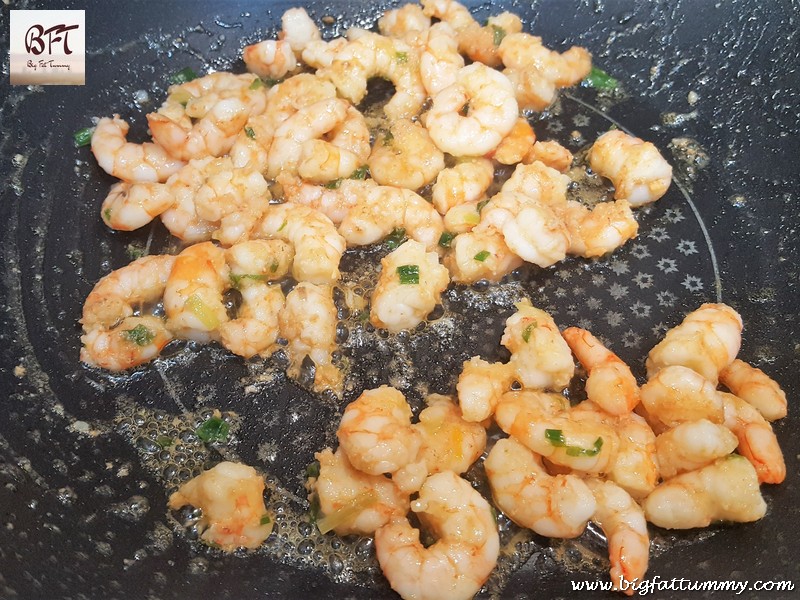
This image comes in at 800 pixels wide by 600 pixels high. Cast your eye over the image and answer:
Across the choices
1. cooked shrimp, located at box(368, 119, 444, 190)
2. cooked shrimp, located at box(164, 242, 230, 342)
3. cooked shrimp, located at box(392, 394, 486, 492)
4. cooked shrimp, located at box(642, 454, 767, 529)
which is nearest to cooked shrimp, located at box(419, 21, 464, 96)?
cooked shrimp, located at box(368, 119, 444, 190)

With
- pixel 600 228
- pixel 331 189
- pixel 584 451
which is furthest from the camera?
pixel 331 189

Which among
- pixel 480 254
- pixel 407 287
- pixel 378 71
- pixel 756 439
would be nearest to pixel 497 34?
pixel 378 71

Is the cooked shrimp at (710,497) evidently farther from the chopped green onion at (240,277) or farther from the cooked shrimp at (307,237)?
the chopped green onion at (240,277)

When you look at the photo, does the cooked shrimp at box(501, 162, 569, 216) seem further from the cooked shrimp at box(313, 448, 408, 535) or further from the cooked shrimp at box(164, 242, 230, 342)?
the cooked shrimp at box(313, 448, 408, 535)

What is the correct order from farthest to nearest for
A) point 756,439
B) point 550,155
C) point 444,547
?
point 550,155 < point 756,439 < point 444,547

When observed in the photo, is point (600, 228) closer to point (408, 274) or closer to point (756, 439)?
point (408, 274)

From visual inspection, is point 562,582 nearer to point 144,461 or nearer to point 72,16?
point 144,461

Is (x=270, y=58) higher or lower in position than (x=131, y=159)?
higher
